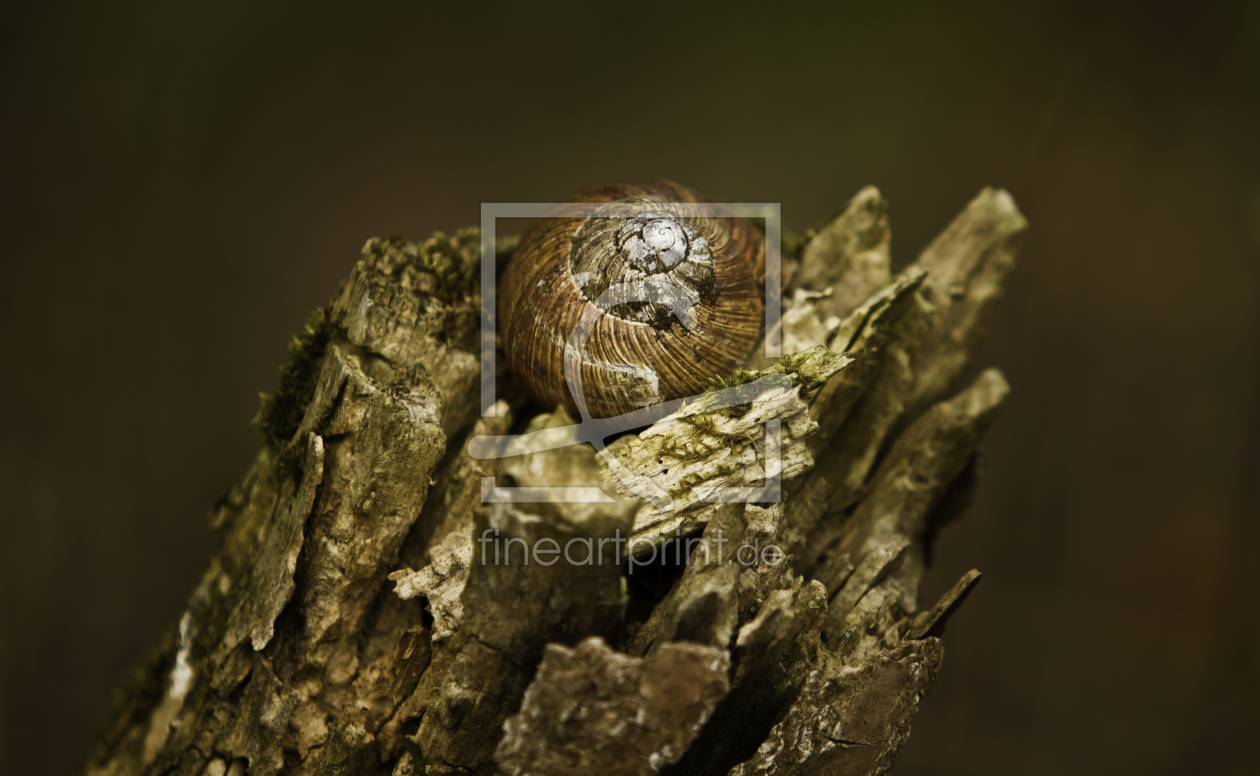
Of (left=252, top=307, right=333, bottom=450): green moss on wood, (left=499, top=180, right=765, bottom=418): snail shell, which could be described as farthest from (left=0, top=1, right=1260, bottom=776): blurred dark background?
(left=499, top=180, right=765, bottom=418): snail shell

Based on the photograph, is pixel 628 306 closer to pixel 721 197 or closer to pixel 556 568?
pixel 556 568

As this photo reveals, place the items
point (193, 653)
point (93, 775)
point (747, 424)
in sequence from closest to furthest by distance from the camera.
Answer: point (747, 424)
point (193, 653)
point (93, 775)

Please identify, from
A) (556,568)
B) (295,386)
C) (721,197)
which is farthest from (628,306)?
(721,197)

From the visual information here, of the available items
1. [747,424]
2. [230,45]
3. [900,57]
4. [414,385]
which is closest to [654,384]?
[747,424]

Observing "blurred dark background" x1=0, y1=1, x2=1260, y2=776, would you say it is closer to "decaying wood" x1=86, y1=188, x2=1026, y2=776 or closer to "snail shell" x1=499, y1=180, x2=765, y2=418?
"decaying wood" x1=86, y1=188, x2=1026, y2=776

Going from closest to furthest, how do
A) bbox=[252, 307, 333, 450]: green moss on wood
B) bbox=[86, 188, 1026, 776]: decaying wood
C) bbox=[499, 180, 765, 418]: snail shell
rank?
bbox=[86, 188, 1026, 776]: decaying wood < bbox=[499, 180, 765, 418]: snail shell < bbox=[252, 307, 333, 450]: green moss on wood

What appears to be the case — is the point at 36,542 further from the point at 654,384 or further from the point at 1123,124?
the point at 1123,124
